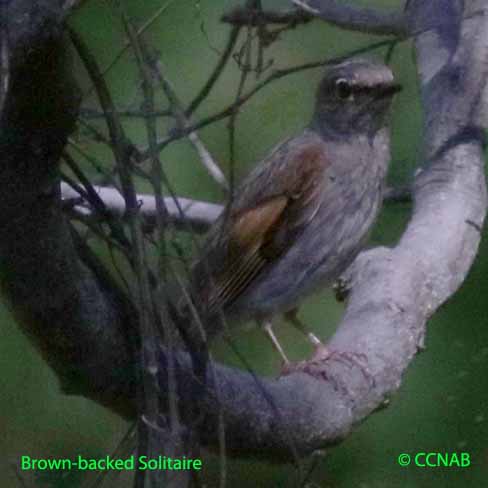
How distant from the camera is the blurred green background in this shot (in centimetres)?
479

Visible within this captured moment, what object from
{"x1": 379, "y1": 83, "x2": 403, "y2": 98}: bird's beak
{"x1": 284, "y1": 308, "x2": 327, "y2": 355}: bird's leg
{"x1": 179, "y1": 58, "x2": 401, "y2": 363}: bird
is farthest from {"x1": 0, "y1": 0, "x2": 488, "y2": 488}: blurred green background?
{"x1": 379, "y1": 83, "x2": 403, "y2": 98}: bird's beak

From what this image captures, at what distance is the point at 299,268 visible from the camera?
4.75 m

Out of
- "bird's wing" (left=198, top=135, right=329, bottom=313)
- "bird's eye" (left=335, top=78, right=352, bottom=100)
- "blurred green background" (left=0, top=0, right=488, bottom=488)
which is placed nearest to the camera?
"bird's wing" (left=198, top=135, right=329, bottom=313)

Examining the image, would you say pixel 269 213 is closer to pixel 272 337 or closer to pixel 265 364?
pixel 272 337

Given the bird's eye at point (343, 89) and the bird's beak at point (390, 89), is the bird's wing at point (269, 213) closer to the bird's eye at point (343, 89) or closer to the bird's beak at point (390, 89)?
the bird's eye at point (343, 89)

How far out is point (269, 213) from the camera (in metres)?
4.82

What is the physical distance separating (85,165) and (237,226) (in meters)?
0.60

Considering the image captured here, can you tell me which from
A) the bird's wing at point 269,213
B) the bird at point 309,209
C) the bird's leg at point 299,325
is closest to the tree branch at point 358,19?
the bird at point 309,209

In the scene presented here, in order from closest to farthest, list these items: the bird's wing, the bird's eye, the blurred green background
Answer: the bird's wing, the blurred green background, the bird's eye

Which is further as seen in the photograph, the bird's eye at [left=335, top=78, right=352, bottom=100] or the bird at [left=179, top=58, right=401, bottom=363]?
the bird's eye at [left=335, top=78, right=352, bottom=100]

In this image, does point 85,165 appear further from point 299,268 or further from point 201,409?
point 201,409

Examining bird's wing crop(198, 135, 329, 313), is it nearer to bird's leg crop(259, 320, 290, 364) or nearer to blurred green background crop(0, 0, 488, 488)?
bird's leg crop(259, 320, 290, 364)

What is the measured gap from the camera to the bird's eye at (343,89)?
4969mm

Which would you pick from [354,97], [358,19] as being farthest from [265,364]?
[358,19]
